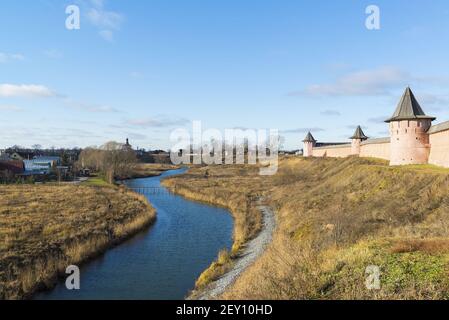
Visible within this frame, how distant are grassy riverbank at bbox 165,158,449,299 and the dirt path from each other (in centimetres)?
61

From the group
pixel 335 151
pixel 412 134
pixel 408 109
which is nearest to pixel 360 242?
pixel 412 134

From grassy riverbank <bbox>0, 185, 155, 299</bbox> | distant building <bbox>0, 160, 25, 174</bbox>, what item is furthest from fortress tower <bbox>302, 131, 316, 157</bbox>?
distant building <bbox>0, 160, 25, 174</bbox>

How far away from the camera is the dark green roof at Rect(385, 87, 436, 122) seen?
2870 cm

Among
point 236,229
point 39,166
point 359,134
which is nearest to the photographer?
point 236,229

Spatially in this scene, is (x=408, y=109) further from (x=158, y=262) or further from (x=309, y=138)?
(x=309, y=138)

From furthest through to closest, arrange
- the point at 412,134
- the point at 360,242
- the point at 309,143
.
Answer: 1. the point at 309,143
2. the point at 412,134
3. the point at 360,242

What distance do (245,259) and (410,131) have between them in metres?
19.5

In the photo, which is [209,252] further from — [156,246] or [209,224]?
[209,224]

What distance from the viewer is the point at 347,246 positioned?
12.6m

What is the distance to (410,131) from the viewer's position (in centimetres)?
2888

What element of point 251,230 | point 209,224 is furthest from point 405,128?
point 209,224
